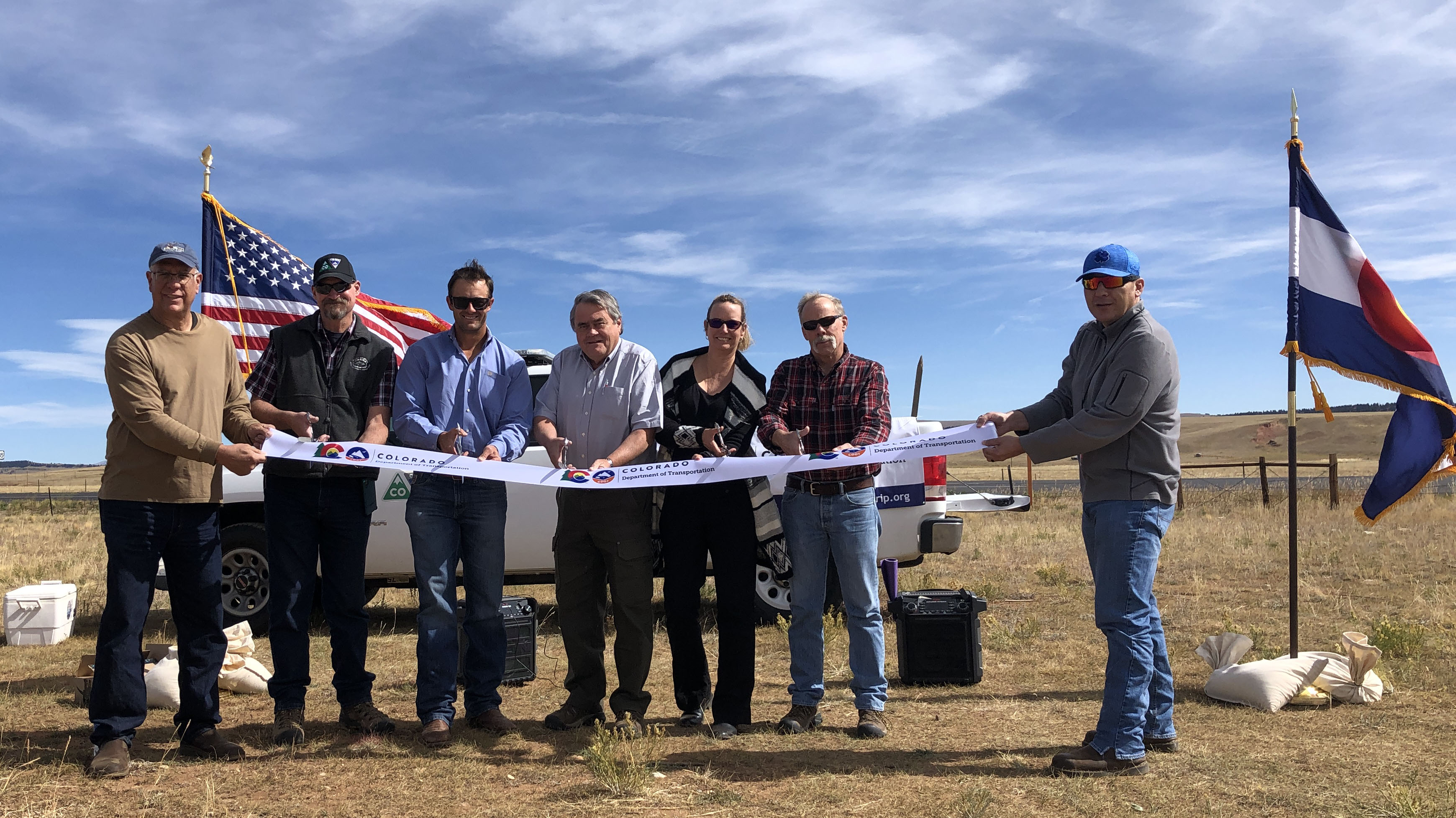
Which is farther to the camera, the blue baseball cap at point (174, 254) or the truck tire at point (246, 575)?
the truck tire at point (246, 575)

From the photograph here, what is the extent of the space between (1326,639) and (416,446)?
617 centimetres

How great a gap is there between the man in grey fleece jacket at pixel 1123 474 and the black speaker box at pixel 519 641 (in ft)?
10.3

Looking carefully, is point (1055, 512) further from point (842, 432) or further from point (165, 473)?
point (165, 473)

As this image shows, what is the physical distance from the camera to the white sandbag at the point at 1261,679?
197 inches

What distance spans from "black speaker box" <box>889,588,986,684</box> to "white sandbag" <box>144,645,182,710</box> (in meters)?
4.02

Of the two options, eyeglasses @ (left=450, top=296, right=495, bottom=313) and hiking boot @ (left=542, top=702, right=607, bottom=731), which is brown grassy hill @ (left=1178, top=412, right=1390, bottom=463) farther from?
eyeglasses @ (left=450, top=296, right=495, bottom=313)

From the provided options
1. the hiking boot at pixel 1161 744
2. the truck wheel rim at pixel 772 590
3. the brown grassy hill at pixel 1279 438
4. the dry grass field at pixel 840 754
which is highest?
the brown grassy hill at pixel 1279 438

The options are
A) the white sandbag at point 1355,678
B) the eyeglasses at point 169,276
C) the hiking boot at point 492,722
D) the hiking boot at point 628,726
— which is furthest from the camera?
the white sandbag at point 1355,678

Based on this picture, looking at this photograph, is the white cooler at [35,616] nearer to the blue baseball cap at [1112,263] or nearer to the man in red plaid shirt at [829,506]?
the man in red plaid shirt at [829,506]

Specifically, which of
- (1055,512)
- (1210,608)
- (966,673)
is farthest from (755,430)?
(1055,512)

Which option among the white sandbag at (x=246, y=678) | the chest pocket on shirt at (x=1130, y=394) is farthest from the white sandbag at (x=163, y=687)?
the chest pocket on shirt at (x=1130, y=394)

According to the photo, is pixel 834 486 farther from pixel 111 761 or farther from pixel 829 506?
pixel 111 761

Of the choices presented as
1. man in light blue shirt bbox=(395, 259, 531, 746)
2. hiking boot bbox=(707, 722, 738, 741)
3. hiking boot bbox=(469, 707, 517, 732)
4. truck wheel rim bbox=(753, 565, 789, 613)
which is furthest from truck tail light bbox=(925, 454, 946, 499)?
hiking boot bbox=(469, 707, 517, 732)

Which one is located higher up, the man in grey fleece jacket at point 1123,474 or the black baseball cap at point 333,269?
the black baseball cap at point 333,269
